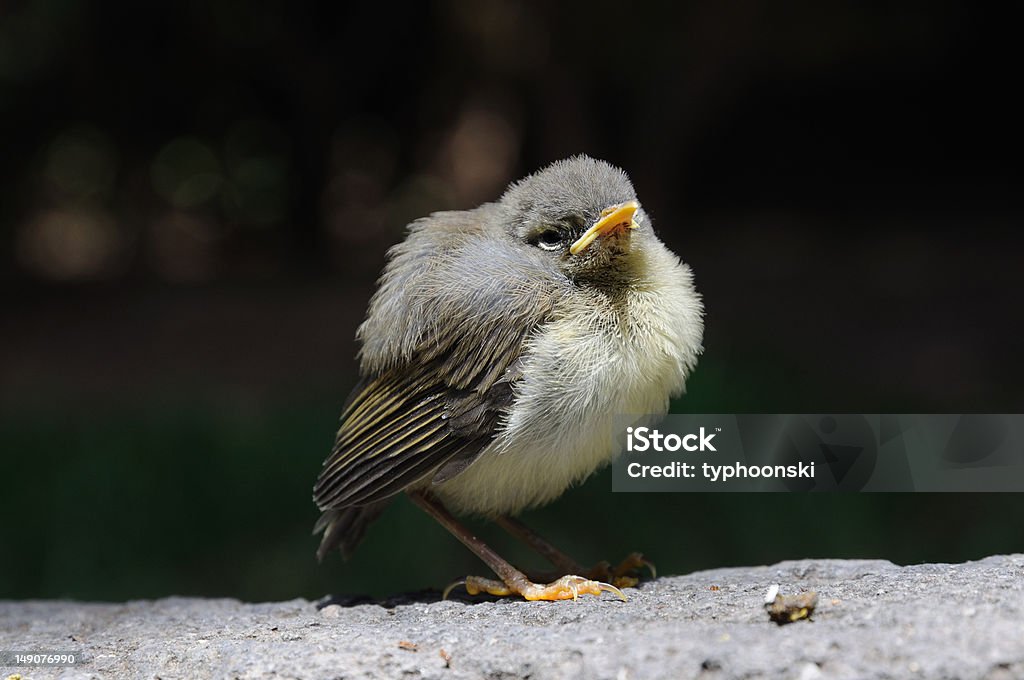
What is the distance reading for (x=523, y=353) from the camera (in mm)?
3498

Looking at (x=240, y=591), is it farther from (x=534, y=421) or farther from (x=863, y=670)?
(x=863, y=670)

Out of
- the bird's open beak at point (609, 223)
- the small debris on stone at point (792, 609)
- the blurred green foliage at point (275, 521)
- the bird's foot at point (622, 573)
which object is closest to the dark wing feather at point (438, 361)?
the bird's open beak at point (609, 223)

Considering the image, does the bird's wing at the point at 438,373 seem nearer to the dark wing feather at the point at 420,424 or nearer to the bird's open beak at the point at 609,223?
the dark wing feather at the point at 420,424

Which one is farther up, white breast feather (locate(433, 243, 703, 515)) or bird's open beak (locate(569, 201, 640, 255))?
A: bird's open beak (locate(569, 201, 640, 255))

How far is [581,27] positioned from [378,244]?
11.1 ft

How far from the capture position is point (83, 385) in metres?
8.75

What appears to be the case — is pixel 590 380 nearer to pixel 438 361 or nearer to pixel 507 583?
pixel 438 361

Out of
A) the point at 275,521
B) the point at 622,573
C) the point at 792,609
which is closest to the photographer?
the point at 792,609

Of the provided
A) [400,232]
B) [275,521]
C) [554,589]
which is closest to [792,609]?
[554,589]

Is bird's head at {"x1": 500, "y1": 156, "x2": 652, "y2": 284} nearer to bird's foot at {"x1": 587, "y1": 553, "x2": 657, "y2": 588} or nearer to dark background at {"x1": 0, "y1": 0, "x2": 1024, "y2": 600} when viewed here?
bird's foot at {"x1": 587, "y1": 553, "x2": 657, "y2": 588}

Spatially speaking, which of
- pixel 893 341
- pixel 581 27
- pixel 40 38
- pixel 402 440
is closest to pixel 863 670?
pixel 402 440

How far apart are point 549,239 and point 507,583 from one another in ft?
3.99

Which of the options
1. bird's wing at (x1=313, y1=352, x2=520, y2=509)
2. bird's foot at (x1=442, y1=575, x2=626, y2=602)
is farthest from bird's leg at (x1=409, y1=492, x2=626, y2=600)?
bird's wing at (x1=313, y1=352, x2=520, y2=509)

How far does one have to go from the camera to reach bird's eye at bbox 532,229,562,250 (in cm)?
368
